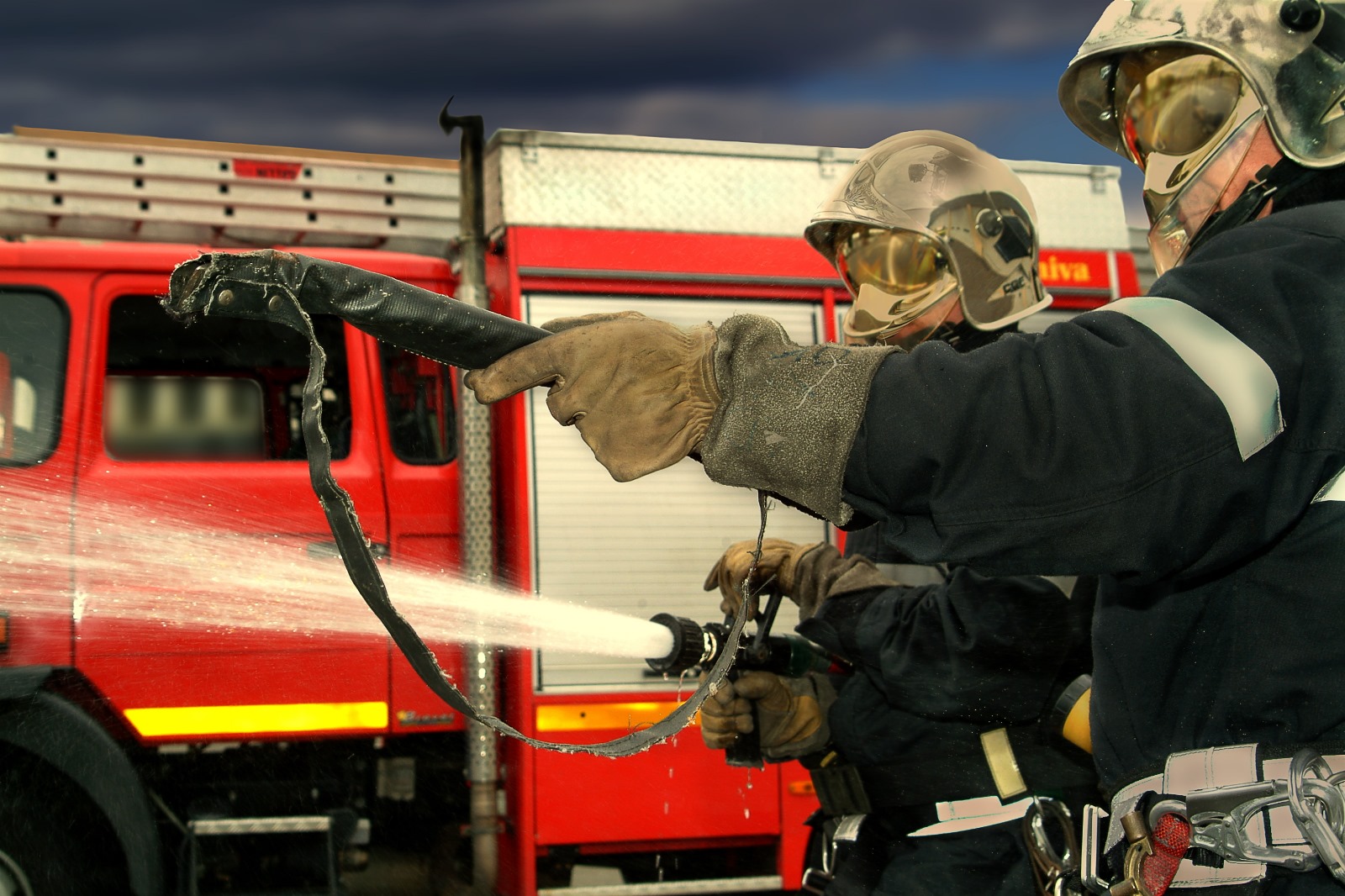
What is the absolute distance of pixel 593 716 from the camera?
4750mm

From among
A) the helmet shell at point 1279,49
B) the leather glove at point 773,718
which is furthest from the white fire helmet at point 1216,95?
the leather glove at point 773,718

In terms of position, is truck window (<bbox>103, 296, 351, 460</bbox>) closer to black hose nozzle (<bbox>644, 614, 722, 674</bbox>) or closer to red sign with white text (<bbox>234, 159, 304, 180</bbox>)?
red sign with white text (<bbox>234, 159, 304, 180</bbox>)

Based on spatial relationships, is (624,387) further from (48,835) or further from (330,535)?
(48,835)

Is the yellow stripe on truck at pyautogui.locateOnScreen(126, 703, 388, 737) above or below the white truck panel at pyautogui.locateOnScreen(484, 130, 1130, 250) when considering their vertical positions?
below

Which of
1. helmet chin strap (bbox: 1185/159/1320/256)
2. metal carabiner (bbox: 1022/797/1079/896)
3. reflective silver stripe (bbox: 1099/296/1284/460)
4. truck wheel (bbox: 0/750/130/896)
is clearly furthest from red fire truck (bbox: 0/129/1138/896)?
reflective silver stripe (bbox: 1099/296/1284/460)

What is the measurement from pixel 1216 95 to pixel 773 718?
2.00m

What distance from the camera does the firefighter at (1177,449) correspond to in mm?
1297

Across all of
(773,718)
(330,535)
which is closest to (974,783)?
(773,718)

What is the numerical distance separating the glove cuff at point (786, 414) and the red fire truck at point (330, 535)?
308cm

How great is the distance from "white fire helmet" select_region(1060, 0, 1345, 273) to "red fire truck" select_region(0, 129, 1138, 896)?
2.89 m

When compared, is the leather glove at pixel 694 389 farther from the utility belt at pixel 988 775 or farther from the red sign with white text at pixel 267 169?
the red sign with white text at pixel 267 169

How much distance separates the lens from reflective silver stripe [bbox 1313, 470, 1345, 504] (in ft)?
4.80

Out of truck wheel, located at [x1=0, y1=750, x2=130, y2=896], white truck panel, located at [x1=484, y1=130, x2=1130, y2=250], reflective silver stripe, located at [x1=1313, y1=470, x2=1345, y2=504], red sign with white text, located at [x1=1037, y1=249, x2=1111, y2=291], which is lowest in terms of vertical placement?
truck wheel, located at [x1=0, y1=750, x2=130, y2=896]

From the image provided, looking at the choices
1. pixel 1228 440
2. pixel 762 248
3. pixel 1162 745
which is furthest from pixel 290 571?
pixel 1228 440
